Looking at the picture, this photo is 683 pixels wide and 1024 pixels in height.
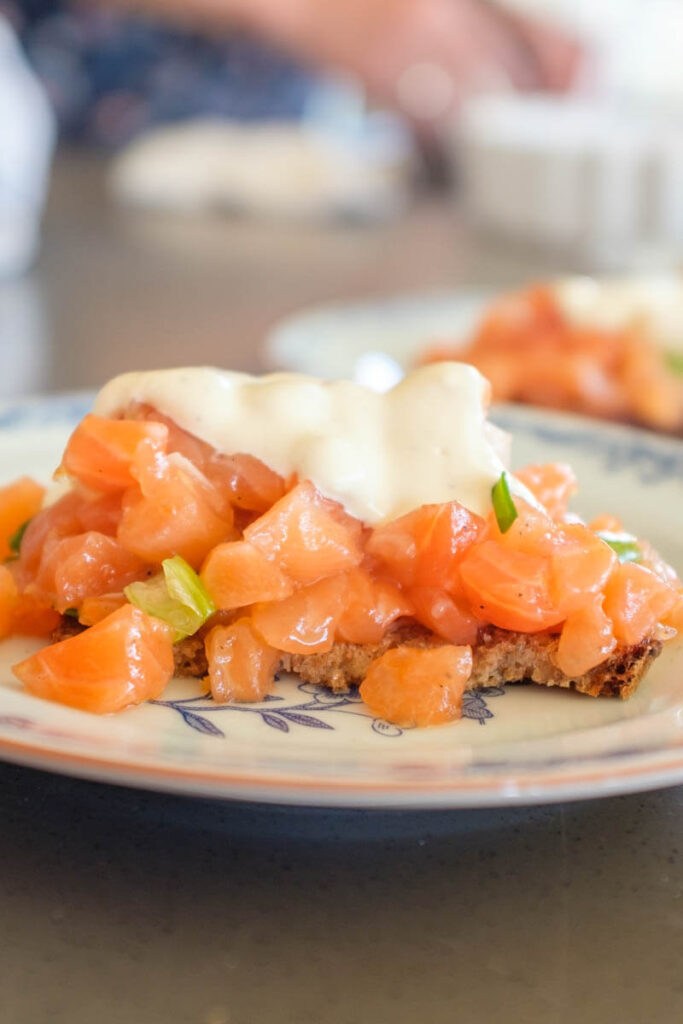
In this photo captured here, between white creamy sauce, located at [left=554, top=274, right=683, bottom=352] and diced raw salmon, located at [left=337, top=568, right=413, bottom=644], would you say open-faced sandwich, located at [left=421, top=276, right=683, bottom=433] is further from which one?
diced raw salmon, located at [left=337, top=568, right=413, bottom=644]

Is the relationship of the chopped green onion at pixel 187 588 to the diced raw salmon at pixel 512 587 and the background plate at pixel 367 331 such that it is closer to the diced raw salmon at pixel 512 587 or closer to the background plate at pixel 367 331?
the diced raw salmon at pixel 512 587

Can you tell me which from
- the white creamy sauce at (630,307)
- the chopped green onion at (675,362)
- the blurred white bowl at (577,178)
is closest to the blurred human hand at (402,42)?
the blurred white bowl at (577,178)

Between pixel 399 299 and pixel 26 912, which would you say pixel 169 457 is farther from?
pixel 399 299

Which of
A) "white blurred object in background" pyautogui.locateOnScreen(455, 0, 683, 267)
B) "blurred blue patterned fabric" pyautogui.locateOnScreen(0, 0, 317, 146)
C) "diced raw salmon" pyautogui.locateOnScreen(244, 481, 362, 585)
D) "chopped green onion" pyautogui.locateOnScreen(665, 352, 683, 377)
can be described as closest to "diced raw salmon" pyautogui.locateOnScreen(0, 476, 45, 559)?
"diced raw salmon" pyautogui.locateOnScreen(244, 481, 362, 585)

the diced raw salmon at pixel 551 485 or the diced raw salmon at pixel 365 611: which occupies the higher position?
the diced raw salmon at pixel 551 485

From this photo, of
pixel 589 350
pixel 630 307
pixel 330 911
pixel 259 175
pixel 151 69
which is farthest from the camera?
pixel 151 69

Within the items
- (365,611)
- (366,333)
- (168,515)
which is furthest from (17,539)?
(366,333)

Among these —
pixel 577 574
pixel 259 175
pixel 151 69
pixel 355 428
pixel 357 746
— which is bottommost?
pixel 259 175

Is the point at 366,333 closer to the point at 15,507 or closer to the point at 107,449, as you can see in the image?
the point at 15,507
